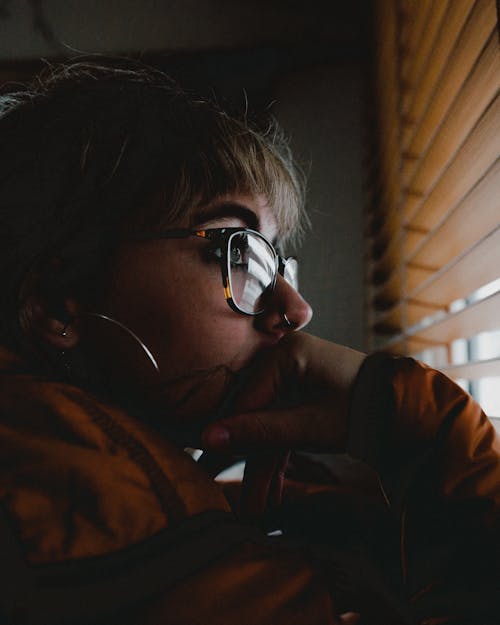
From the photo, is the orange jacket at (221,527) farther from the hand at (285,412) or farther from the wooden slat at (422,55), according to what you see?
the wooden slat at (422,55)

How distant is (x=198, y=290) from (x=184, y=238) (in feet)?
0.29

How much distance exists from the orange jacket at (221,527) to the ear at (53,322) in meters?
0.12

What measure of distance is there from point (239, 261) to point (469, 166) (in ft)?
1.37

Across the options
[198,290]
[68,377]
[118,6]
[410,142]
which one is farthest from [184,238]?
[118,6]

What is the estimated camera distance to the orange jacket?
1.50 ft

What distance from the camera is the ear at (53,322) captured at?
0.82 meters

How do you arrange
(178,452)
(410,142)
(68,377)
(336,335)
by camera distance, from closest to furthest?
(178,452) → (68,377) → (410,142) → (336,335)

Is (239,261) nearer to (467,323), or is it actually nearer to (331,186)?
(467,323)

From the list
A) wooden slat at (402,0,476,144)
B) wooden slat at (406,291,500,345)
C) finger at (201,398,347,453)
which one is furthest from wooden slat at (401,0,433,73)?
finger at (201,398,347,453)

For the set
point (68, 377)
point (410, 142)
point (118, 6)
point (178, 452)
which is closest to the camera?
point (178, 452)

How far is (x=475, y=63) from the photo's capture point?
32.8 inches

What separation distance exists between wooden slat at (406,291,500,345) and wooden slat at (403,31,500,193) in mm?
292

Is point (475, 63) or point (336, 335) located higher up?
point (475, 63)

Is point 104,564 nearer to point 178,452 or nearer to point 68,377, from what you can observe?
point 178,452
